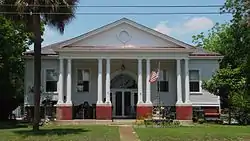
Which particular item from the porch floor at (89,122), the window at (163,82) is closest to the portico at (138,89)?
the porch floor at (89,122)

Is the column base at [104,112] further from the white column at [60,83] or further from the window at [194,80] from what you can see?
the window at [194,80]

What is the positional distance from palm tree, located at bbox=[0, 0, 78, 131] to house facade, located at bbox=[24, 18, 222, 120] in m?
11.1

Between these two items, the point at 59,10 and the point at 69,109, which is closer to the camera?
the point at 59,10

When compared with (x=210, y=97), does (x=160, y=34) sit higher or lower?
higher

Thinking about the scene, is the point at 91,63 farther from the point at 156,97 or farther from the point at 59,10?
the point at 59,10

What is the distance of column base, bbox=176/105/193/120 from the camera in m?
37.5

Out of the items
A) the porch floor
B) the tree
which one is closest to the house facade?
the porch floor

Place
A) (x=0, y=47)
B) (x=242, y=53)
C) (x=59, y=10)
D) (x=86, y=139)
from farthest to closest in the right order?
1. (x=242, y=53)
2. (x=0, y=47)
3. (x=59, y=10)
4. (x=86, y=139)

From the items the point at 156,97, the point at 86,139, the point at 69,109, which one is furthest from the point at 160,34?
the point at 86,139

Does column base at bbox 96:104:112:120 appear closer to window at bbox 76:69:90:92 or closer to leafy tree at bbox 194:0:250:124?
window at bbox 76:69:90:92

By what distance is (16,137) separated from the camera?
2312 centimetres

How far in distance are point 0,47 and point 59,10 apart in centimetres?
998

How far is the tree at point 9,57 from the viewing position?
112 ft

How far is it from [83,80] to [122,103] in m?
3.85
